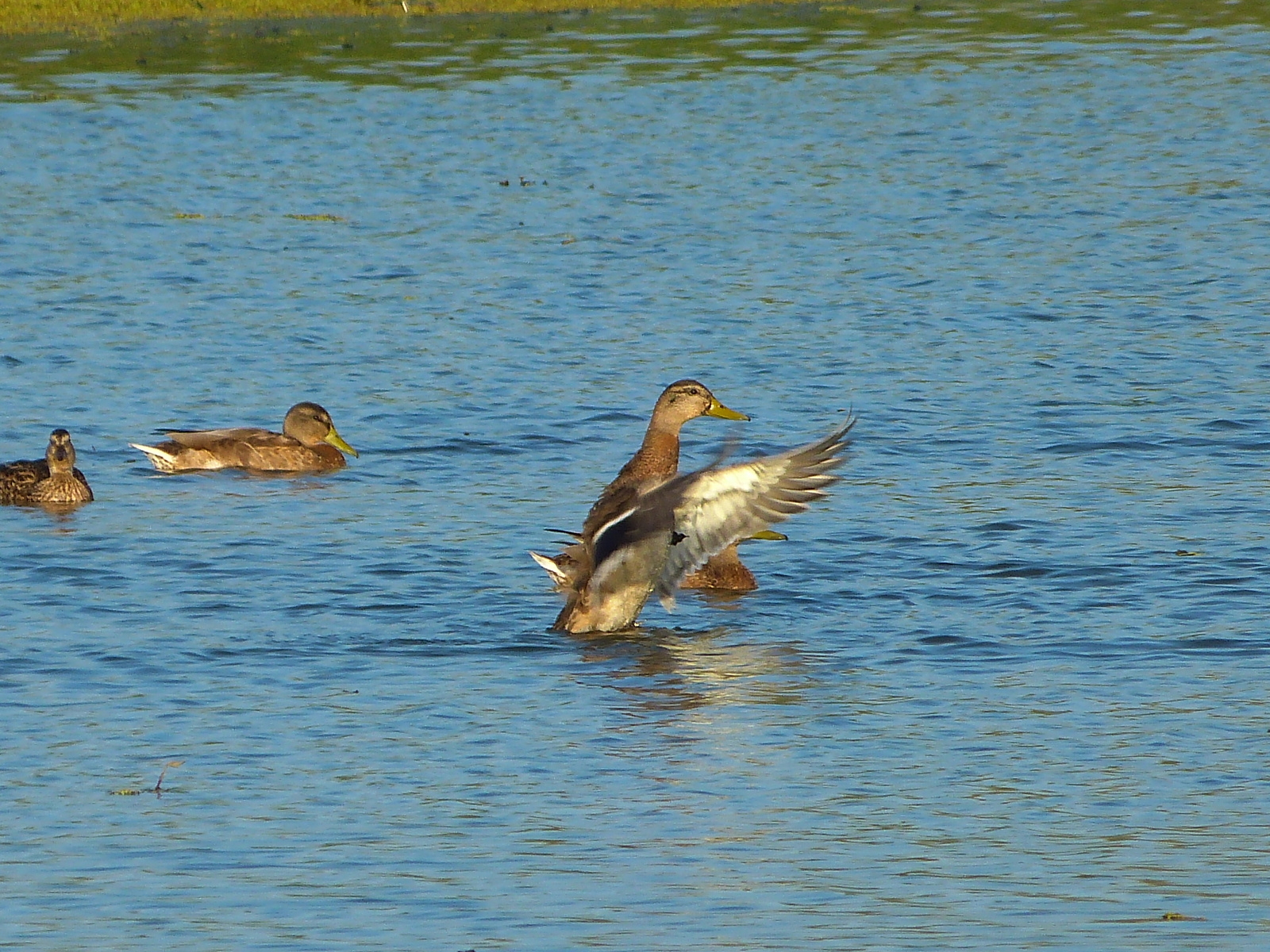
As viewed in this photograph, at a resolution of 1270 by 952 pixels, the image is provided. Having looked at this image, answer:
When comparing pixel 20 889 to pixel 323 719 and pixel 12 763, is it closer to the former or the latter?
pixel 12 763

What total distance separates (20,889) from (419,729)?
2508 mm

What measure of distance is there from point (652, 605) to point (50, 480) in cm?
433

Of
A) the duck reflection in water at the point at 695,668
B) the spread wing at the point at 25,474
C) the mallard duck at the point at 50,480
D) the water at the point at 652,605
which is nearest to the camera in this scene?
the water at the point at 652,605

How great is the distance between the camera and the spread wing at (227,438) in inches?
639

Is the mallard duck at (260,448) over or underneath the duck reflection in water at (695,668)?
Answer: over

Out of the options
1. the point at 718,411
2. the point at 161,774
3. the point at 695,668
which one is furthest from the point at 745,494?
the point at 161,774

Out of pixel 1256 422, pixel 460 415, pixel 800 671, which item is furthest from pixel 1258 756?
pixel 460 415

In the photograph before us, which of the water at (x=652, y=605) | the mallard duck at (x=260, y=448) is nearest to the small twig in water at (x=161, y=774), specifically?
the water at (x=652, y=605)

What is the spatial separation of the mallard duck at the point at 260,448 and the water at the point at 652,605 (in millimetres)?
196

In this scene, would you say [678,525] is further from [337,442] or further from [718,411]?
[337,442]

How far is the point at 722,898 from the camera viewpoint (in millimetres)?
8320

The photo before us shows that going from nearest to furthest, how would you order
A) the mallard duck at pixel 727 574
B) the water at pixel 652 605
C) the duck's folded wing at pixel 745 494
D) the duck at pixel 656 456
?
1. the water at pixel 652 605
2. the duck's folded wing at pixel 745 494
3. the duck at pixel 656 456
4. the mallard duck at pixel 727 574

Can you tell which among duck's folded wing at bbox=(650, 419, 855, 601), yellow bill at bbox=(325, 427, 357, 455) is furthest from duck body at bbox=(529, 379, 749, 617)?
yellow bill at bbox=(325, 427, 357, 455)

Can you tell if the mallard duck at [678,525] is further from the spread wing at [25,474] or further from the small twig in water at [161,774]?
the spread wing at [25,474]
